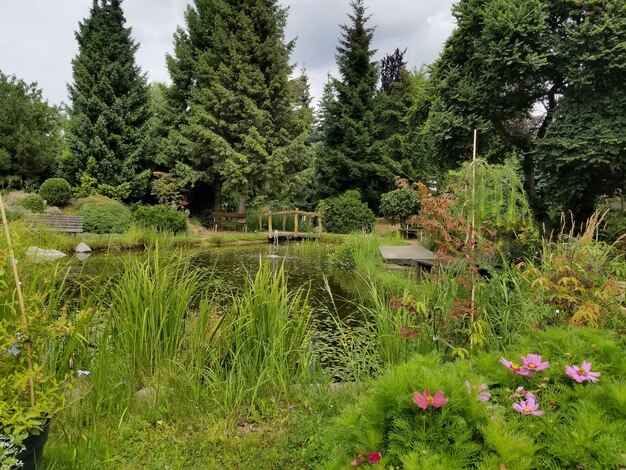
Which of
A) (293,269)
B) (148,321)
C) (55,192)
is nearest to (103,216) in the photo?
(55,192)

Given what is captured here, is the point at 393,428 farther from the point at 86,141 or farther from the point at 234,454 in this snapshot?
the point at 86,141

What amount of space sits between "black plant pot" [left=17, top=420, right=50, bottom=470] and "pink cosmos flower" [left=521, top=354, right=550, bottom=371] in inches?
66.9

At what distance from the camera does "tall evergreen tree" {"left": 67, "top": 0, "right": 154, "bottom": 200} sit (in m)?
15.1

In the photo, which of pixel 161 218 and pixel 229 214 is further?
pixel 229 214

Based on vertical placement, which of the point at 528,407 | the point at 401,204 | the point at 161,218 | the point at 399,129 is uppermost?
the point at 399,129

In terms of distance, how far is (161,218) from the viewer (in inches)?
499

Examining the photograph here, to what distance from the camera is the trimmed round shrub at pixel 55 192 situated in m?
13.2

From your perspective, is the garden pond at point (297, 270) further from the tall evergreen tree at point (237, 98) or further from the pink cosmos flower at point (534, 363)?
the tall evergreen tree at point (237, 98)

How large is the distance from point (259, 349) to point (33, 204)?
12.8 meters

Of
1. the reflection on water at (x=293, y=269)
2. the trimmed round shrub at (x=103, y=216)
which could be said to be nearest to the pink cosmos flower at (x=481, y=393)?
the reflection on water at (x=293, y=269)

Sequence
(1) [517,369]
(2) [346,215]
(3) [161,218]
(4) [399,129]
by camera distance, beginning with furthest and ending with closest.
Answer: (4) [399,129], (2) [346,215], (3) [161,218], (1) [517,369]

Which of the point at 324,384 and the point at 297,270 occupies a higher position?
the point at 324,384

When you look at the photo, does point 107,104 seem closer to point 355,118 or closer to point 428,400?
point 355,118

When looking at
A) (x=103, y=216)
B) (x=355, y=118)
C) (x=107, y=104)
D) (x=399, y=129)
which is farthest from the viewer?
(x=399, y=129)
